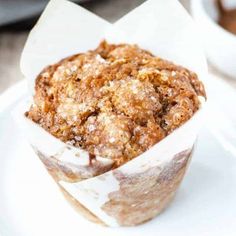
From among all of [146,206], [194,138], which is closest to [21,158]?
[146,206]

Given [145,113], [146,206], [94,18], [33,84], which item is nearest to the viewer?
[145,113]

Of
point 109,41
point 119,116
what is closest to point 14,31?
point 109,41

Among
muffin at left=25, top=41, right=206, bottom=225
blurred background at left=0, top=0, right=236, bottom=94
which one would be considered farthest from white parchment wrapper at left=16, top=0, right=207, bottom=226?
blurred background at left=0, top=0, right=236, bottom=94

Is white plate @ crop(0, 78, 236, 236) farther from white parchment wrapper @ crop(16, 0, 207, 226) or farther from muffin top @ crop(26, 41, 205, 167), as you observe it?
muffin top @ crop(26, 41, 205, 167)

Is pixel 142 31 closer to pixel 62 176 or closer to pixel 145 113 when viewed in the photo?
Result: pixel 145 113

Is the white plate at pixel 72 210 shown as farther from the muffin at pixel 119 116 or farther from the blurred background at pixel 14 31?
the blurred background at pixel 14 31

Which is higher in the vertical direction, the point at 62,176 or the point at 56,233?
the point at 62,176
